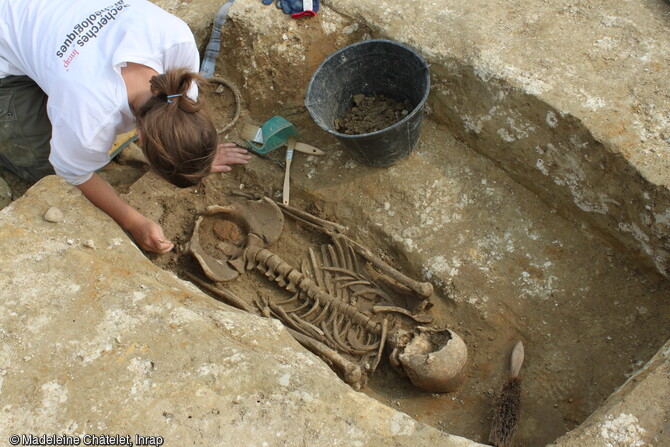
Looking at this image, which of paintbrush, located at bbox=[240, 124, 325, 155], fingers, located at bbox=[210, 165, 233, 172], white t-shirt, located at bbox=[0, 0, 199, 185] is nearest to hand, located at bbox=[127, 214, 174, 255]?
white t-shirt, located at bbox=[0, 0, 199, 185]

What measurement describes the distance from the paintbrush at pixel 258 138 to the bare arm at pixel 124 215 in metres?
1.39

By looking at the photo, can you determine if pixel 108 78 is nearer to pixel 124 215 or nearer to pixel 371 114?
pixel 124 215

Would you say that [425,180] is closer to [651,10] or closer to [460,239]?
[460,239]

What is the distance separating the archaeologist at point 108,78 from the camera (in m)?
2.53

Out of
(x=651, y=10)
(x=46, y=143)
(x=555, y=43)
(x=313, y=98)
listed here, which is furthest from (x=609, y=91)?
(x=46, y=143)

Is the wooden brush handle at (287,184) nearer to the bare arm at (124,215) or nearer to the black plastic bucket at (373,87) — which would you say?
the black plastic bucket at (373,87)

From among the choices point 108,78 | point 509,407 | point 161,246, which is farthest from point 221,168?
point 509,407

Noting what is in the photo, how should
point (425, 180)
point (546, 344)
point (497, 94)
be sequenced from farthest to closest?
point (425, 180)
point (497, 94)
point (546, 344)

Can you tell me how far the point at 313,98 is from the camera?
3.88 m

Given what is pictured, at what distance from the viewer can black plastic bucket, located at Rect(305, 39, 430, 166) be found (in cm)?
371

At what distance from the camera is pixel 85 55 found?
8.48 ft

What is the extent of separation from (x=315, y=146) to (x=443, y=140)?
3.39 feet

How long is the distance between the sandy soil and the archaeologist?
1.20 m

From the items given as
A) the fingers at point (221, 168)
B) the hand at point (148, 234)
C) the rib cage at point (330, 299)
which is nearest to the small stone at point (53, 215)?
the hand at point (148, 234)
